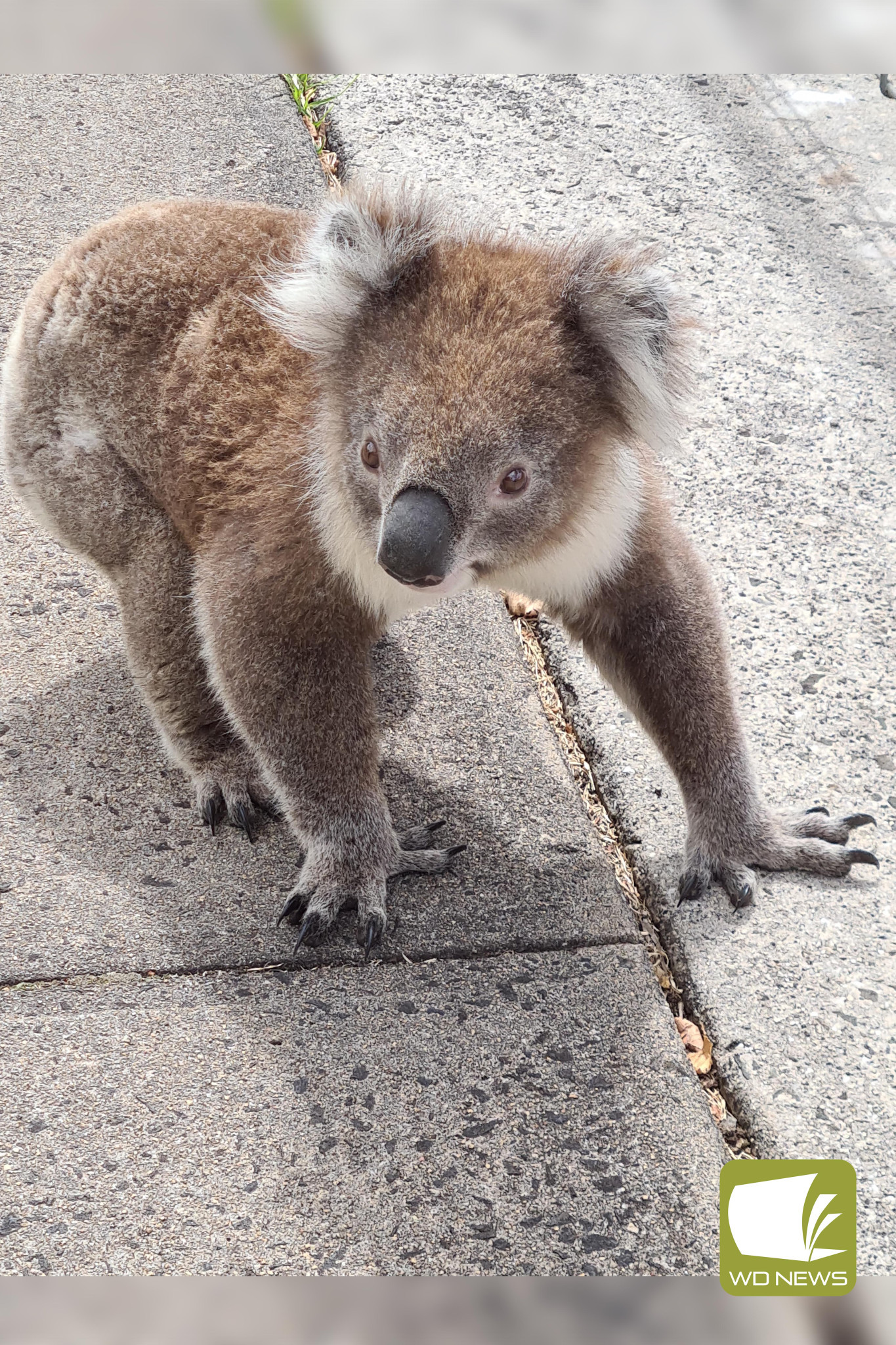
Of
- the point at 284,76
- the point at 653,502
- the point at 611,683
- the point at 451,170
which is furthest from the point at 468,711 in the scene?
the point at 284,76

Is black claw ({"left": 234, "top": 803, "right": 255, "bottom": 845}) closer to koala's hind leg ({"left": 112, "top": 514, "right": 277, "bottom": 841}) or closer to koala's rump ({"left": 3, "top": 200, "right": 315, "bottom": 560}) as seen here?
koala's hind leg ({"left": 112, "top": 514, "right": 277, "bottom": 841})

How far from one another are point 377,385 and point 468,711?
1097 mm

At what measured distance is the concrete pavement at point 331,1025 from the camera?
2.16m

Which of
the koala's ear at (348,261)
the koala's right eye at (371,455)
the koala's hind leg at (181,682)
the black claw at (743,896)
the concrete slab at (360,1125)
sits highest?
the koala's ear at (348,261)

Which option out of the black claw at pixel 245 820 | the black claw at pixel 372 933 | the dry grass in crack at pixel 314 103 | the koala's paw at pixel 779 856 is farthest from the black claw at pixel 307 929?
the dry grass in crack at pixel 314 103

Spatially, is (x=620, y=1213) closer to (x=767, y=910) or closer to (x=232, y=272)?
(x=767, y=910)

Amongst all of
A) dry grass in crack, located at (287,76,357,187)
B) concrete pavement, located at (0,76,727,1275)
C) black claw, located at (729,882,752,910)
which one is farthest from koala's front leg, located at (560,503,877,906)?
dry grass in crack, located at (287,76,357,187)

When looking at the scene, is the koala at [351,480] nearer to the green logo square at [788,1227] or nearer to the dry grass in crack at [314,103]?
the green logo square at [788,1227]

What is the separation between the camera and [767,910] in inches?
107

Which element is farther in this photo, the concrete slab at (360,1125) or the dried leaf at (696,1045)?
the dried leaf at (696,1045)

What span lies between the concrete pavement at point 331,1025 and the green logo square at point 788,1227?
0.17 feet

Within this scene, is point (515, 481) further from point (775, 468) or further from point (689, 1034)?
point (775, 468)

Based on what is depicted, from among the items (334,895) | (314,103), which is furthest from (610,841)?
(314,103)

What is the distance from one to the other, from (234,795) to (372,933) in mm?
528
